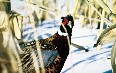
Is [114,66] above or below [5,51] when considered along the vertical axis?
below

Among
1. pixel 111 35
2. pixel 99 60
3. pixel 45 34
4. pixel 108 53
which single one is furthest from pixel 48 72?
pixel 45 34

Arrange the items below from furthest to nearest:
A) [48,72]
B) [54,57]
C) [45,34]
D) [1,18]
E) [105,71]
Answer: [45,34]
[105,71]
[54,57]
[48,72]
[1,18]

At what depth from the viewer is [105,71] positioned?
6.50 ft

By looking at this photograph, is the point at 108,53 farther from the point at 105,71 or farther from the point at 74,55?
the point at 105,71

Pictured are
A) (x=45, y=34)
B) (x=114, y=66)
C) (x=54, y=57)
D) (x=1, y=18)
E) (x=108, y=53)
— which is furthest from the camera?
(x=45, y=34)

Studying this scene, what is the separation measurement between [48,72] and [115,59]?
0.44 m

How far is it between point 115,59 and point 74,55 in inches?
49.0

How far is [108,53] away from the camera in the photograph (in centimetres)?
246

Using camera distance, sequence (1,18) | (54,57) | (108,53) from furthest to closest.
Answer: (108,53), (54,57), (1,18)

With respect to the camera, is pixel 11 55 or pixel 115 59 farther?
pixel 115 59

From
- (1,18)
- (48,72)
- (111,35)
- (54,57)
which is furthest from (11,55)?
(54,57)

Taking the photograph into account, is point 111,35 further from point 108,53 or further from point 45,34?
point 45,34

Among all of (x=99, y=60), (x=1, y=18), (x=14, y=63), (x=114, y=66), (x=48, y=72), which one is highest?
(x=1, y=18)

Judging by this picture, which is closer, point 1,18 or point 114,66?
point 1,18
